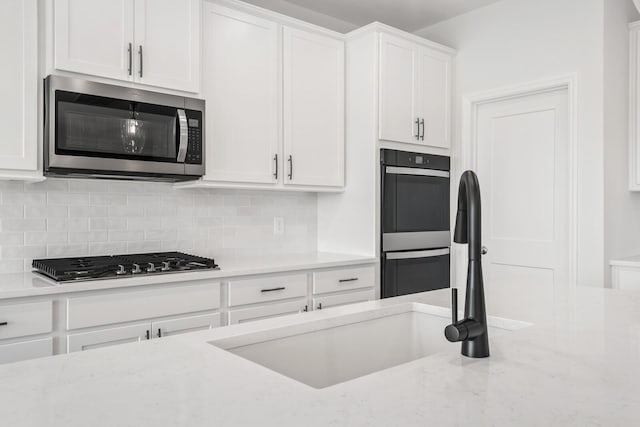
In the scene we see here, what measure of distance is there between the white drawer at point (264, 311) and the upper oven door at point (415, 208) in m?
0.83

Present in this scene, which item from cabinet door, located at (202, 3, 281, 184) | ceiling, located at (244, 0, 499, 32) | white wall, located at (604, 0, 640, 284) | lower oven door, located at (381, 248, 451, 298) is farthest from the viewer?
ceiling, located at (244, 0, 499, 32)

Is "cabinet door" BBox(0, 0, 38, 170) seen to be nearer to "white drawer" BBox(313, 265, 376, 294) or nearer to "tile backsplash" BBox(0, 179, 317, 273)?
"tile backsplash" BBox(0, 179, 317, 273)

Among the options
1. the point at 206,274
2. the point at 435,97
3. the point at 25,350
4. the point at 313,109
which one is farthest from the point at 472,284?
the point at 435,97

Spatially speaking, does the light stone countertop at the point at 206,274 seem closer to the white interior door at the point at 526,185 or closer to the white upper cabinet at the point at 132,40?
the white upper cabinet at the point at 132,40

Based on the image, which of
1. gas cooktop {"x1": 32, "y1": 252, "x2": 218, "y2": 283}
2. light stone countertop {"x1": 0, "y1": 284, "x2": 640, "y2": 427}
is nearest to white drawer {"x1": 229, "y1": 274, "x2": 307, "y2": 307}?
gas cooktop {"x1": 32, "y1": 252, "x2": 218, "y2": 283}

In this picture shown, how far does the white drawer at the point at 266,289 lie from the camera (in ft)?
8.73

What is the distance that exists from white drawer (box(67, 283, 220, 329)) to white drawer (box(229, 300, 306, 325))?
0.14m

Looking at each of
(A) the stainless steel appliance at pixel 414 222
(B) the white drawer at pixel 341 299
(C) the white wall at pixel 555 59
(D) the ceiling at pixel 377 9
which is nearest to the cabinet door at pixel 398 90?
(A) the stainless steel appliance at pixel 414 222

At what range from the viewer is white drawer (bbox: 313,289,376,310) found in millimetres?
3041

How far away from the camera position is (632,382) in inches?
34.8

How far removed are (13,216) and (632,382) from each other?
2.69 metres

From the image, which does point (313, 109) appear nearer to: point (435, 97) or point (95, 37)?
point (435, 97)

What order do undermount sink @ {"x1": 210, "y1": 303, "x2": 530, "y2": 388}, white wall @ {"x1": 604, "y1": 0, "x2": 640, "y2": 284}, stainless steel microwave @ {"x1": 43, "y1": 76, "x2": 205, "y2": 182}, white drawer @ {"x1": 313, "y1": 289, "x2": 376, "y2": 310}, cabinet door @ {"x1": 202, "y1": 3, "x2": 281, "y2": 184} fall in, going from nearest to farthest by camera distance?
undermount sink @ {"x1": 210, "y1": 303, "x2": 530, "y2": 388} → stainless steel microwave @ {"x1": 43, "y1": 76, "x2": 205, "y2": 182} → cabinet door @ {"x1": 202, "y1": 3, "x2": 281, "y2": 184} → white drawer @ {"x1": 313, "y1": 289, "x2": 376, "y2": 310} → white wall @ {"x1": 604, "y1": 0, "x2": 640, "y2": 284}

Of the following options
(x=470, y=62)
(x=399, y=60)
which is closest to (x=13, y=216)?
(x=399, y=60)
